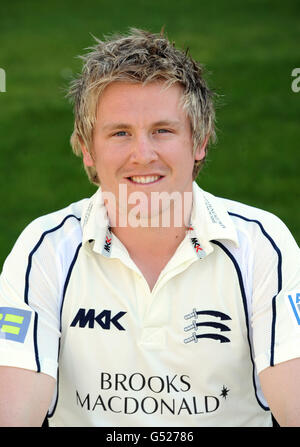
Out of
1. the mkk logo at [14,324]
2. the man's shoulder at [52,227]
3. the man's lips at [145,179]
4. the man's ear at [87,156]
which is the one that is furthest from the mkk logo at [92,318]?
the man's ear at [87,156]

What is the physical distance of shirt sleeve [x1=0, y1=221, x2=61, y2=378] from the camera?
2414 millimetres

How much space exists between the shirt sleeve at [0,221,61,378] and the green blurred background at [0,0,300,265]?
3.12 m

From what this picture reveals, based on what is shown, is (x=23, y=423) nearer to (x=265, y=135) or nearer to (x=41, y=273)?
(x=41, y=273)

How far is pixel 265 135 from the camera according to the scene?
7.46 meters

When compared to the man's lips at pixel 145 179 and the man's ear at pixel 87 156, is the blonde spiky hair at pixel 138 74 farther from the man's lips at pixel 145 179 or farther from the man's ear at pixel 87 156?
the man's lips at pixel 145 179

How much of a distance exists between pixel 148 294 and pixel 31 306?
374 mm

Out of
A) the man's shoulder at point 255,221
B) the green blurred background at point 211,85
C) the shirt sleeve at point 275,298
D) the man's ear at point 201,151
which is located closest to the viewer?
the shirt sleeve at point 275,298

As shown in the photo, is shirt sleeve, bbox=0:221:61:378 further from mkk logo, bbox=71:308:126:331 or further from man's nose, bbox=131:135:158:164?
man's nose, bbox=131:135:158:164

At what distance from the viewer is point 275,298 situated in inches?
96.9

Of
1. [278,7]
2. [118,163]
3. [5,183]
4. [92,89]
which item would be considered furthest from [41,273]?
[278,7]

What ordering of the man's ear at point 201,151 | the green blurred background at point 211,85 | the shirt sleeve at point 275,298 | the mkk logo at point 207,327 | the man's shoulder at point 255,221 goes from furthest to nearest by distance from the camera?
the green blurred background at point 211,85 < the man's ear at point 201,151 < the man's shoulder at point 255,221 < the mkk logo at point 207,327 < the shirt sleeve at point 275,298

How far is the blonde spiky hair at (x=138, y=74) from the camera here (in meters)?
2.53

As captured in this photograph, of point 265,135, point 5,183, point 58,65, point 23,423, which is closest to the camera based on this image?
point 23,423
